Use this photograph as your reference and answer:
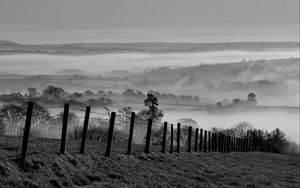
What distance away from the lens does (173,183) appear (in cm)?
2253

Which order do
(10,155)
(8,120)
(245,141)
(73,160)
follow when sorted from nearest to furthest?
(10,155)
(73,160)
(8,120)
(245,141)

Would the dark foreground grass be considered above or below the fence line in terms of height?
below

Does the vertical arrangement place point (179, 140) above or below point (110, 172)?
above

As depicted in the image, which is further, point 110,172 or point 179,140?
point 179,140

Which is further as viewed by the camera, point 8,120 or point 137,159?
point 8,120

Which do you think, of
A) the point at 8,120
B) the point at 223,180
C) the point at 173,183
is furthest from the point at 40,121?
the point at 173,183

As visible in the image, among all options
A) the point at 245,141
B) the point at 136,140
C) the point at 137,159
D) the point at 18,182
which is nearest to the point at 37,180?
the point at 18,182

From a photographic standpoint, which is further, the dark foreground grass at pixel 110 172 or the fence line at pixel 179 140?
the fence line at pixel 179 140

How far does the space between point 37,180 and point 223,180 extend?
11602 millimetres

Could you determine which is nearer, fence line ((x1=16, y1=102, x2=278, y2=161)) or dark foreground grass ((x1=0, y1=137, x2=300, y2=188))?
dark foreground grass ((x1=0, y1=137, x2=300, y2=188))

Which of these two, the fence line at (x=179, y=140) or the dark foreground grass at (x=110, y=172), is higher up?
the fence line at (x=179, y=140)

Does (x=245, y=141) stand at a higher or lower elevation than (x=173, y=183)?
higher

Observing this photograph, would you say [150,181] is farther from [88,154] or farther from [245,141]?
[245,141]

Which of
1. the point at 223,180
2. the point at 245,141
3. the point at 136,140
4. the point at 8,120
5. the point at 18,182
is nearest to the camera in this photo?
the point at 18,182
